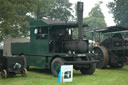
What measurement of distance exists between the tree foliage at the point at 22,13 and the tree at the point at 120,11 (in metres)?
8.47

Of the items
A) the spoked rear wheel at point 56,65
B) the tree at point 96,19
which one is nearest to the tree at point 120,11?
the spoked rear wheel at point 56,65

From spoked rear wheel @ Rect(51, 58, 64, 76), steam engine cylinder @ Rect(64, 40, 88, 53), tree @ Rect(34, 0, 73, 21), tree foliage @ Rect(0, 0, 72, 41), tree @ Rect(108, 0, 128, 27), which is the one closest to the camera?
spoked rear wheel @ Rect(51, 58, 64, 76)

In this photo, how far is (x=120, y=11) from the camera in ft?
115

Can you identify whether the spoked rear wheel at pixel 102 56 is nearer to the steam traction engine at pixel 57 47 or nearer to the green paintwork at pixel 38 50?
the steam traction engine at pixel 57 47

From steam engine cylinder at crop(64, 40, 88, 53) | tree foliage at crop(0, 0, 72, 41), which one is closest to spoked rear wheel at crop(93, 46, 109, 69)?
steam engine cylinder at crop(64, 40, 88, 53)

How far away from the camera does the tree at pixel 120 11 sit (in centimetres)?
3409

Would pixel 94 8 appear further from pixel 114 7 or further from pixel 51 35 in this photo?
pixel 51 35

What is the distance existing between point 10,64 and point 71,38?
3331 millimetres

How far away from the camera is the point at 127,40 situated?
14508 mm

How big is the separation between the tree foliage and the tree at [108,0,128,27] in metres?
8.47

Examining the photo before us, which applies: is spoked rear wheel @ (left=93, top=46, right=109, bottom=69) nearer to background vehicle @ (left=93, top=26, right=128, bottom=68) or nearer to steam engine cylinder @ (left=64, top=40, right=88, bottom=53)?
background vehicle @ (left=93, top=26, right=128, bottom=68)

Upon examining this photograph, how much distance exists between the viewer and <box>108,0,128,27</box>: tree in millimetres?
34094

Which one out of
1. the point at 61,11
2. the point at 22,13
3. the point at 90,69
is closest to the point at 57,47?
the point at 90,69

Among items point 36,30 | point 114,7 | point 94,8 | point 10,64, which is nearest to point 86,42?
point 36,30
